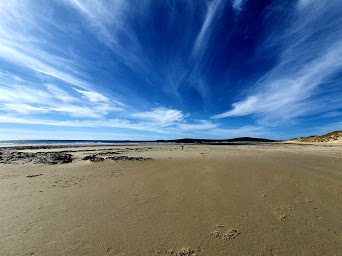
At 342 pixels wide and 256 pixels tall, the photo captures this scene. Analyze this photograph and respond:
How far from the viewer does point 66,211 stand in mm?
3746

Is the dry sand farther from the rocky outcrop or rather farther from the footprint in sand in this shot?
the rocky outcrop

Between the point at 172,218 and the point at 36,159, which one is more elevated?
the point at 36,159

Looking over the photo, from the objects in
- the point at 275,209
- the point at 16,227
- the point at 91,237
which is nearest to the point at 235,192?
the point at 275,209

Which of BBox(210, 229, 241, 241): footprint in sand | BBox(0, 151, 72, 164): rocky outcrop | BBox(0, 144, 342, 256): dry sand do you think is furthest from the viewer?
BBox(0, 151, 72, 164): rocky outcrop

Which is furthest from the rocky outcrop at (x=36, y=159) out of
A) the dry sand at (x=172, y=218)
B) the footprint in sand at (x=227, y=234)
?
the footprint in sand at (x=227, y=234)

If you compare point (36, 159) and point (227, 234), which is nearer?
point (227, 234)

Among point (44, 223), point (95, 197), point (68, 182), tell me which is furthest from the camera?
point (68, 182)

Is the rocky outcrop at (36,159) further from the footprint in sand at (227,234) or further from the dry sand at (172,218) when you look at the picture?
the footprint in sand at (227,234)

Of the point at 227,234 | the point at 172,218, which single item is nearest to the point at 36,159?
the point at 172,218

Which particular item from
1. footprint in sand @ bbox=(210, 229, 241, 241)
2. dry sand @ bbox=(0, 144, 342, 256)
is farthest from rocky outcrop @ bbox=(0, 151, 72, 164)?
footprint in sand @ bbox=(210, 229, 241, 241)

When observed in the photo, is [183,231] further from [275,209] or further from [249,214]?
[275,209]

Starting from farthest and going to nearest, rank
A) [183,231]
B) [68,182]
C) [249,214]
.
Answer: [68,182], [249,214], [183,231]

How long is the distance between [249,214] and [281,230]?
2.27 ft

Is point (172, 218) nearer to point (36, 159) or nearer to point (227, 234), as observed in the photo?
point (227, 234)
